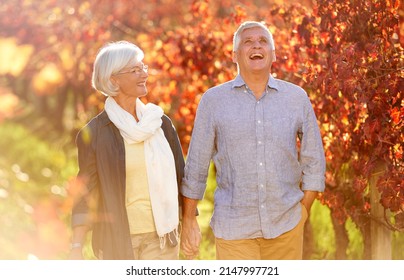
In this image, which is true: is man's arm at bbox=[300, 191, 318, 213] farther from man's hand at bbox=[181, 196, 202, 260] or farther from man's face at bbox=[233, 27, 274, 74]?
man's face at bbox=[233, 27, 274, 74]

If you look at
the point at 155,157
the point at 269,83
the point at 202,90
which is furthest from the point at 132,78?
the point at 202,90

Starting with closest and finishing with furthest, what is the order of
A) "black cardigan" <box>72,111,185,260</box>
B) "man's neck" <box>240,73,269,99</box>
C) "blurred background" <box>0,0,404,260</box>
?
"black cardigan" <box>72,111,185,260</box> < "man's neck" <box>240,73,269,99</box> < "blurred background" <box>0,0,404,260</box>

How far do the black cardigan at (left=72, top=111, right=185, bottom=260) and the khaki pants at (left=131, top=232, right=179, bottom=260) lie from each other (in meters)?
0.07

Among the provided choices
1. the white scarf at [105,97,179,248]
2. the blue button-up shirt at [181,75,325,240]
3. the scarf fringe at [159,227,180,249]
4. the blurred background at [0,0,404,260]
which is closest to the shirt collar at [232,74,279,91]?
the blue button-up shirt at [181,75,325,240]

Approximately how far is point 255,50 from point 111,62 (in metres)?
0.72

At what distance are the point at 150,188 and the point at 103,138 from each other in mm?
347

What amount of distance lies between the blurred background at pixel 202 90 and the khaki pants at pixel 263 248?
29.0 inches

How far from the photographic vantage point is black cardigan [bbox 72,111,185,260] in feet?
13.9

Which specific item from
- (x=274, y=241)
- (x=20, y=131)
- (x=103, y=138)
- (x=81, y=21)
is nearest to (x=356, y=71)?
(x=274, y=241)

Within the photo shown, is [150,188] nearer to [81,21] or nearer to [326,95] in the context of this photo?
[326,95]

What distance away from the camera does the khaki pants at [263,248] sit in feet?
14.1

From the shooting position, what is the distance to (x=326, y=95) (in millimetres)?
5348

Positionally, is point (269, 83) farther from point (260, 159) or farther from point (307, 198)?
point (307, 198)

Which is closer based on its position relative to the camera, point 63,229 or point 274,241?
point 274,241
